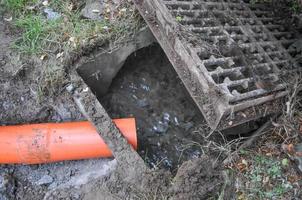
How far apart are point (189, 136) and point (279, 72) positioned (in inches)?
41.6

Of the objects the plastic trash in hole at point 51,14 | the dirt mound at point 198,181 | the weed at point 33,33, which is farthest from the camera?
the plastic trash in hole at point 51,14

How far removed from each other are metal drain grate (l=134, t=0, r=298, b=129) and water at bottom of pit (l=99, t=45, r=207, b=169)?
2.36ft

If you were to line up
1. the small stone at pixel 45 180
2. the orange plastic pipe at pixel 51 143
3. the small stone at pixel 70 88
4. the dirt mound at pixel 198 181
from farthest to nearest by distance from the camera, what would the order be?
the small stone at pixel 70 88
the small stone at pixel 45 180
the orange plastic pipe at pixel 51 143
the dirt mound at pixel 198 181

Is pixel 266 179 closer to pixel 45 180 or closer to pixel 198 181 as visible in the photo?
pixel 198 181

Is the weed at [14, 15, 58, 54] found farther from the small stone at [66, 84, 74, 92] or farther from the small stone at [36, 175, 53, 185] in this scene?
the small stone at [36, 175, 53, 185]

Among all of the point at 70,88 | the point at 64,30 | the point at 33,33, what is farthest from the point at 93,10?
the point at 70,88

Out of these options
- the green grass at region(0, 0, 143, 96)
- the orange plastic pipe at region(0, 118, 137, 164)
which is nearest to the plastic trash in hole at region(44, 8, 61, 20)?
the green grass at region(0, 0, 143, 96)

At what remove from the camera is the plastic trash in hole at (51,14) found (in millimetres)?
3594

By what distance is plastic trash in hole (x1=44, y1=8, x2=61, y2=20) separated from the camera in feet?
11.8

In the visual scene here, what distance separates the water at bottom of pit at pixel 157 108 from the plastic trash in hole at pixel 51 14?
32.2 inches

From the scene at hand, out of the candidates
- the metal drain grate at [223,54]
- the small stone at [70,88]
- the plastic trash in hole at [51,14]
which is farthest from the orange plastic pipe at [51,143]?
the plastic trash in hole at [51,14]

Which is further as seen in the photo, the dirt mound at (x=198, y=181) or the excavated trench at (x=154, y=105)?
the excavated trench at (x=154, y=105)

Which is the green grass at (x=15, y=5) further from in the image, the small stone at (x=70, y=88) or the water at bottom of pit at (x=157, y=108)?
the water at bottom of pit at (x=157, y=108)

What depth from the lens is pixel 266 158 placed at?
2.89 metres
